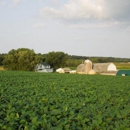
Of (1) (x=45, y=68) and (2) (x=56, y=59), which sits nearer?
(1) (x=45, y=68)

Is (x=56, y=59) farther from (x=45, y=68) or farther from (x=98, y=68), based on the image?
(x=98, y=68)

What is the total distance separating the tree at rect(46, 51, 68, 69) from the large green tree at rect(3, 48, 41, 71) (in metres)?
13.6

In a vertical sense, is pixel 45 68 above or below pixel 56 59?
below

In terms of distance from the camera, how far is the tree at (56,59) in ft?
272

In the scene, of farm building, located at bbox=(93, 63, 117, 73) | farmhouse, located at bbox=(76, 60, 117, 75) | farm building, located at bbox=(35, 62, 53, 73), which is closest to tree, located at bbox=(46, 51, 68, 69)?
farm building, located at bbox=(35, 62, 53, 73)

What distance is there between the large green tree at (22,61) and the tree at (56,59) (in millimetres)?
13572

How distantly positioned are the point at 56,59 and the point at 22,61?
60.7 ft

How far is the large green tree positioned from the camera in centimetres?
6706

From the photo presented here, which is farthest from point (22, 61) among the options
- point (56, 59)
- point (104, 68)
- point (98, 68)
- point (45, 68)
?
point (104, 68)

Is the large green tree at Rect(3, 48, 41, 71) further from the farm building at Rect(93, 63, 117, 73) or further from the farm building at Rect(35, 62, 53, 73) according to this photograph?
the farm building at Rect(93, 63, 117, 73)

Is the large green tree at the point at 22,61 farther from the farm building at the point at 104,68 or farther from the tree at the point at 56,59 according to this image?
the farm building at the point at 104,68

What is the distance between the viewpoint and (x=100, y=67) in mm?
67375

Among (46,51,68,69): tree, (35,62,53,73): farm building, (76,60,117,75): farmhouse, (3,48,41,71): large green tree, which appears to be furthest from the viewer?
(46,51,68,69): tree

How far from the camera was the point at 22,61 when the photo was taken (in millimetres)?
67188
